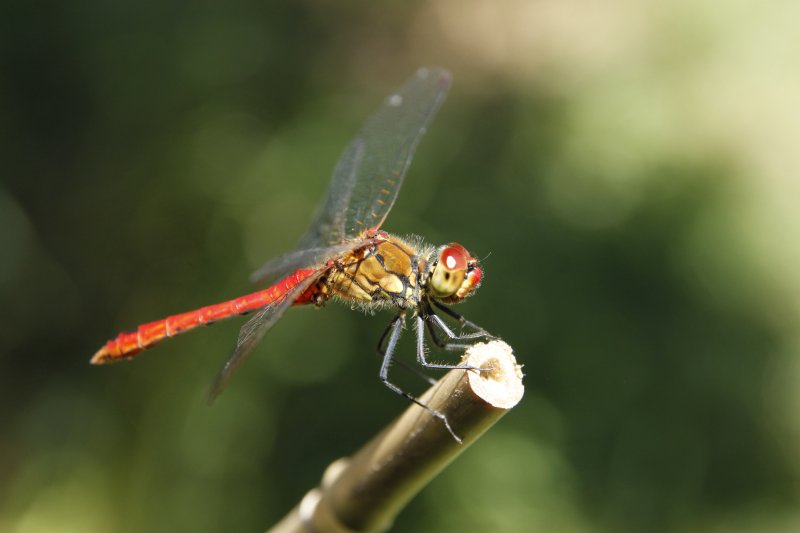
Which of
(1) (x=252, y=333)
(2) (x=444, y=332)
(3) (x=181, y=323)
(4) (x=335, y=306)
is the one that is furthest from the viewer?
(4) (x=335, y=306)

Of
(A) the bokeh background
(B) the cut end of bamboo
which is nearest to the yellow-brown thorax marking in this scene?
(B) the cut end of bamboo

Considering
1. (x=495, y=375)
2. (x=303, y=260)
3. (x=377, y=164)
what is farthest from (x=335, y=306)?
(x=495, y=375)

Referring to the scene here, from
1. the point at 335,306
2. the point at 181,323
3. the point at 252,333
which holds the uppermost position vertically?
the point at 252,333

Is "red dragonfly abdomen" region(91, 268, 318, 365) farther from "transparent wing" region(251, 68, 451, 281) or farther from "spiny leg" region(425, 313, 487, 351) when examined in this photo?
"spiny leg" region(425, 313, 487, 351)

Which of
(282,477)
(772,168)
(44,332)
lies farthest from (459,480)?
(772,168)

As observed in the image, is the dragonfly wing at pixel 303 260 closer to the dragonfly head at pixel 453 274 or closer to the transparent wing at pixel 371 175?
the transparent wing at pixel 371 175

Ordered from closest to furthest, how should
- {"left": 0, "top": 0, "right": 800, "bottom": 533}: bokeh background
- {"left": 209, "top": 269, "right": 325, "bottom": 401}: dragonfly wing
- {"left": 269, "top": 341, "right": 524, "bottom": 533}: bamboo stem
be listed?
{"left": 269, "top": 341, "right": 524, "bottom": 533}: bamboo stem < {"left": 209, "top": 269, "right": 325, "bottom": 401}: dragonfly wing < {"left": 0, "top": 0, "right": 800, "bottom": 533}: bokeh background

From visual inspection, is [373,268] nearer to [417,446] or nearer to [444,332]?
[444,332]
